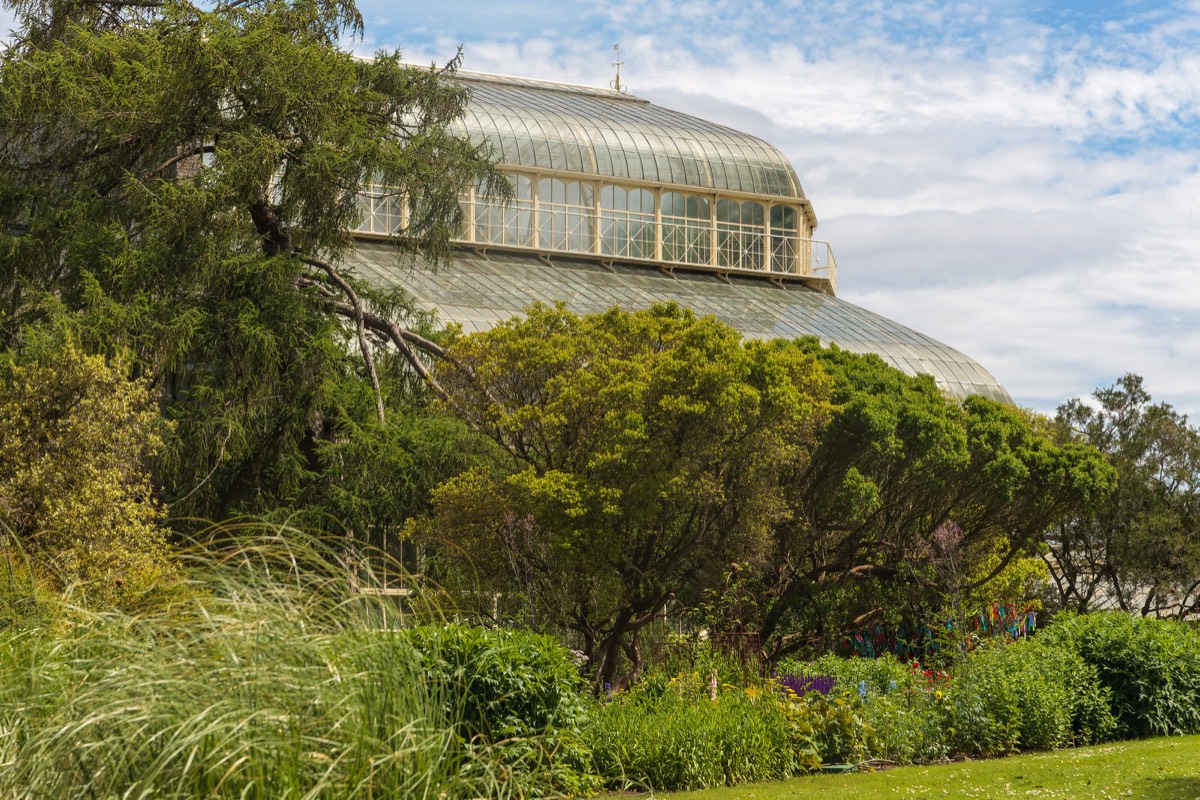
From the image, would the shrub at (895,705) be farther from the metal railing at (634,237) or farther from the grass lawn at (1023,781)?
the metal railing at (634,237)

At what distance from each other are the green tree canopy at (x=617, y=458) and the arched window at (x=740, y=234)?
77.1ft

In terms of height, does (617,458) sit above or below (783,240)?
below

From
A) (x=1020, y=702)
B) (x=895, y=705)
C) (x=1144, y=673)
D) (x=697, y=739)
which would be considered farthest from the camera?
(x=1144, y=673)

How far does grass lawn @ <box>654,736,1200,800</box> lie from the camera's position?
13516 millimetres

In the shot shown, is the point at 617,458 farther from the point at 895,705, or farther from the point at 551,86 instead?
the point at 551,86

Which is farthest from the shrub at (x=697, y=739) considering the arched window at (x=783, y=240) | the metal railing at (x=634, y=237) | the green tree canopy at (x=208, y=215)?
the arched window at (x=783, y=240)

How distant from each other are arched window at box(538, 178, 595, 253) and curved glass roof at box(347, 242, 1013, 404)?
2.17 ft

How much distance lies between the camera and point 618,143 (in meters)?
45.7

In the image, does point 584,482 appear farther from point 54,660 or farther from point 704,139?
point 704,139

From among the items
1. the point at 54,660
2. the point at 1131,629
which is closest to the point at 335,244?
the point at 1131,629

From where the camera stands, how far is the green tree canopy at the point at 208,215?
2372 cm

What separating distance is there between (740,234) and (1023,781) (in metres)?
33.5

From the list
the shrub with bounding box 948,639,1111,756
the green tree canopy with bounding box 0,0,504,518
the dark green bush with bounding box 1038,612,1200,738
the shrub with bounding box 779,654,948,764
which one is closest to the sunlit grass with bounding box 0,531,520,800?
the shrub with bounding box 779,654,948,764

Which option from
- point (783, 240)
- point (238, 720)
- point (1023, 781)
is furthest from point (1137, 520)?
point (238, 720)
